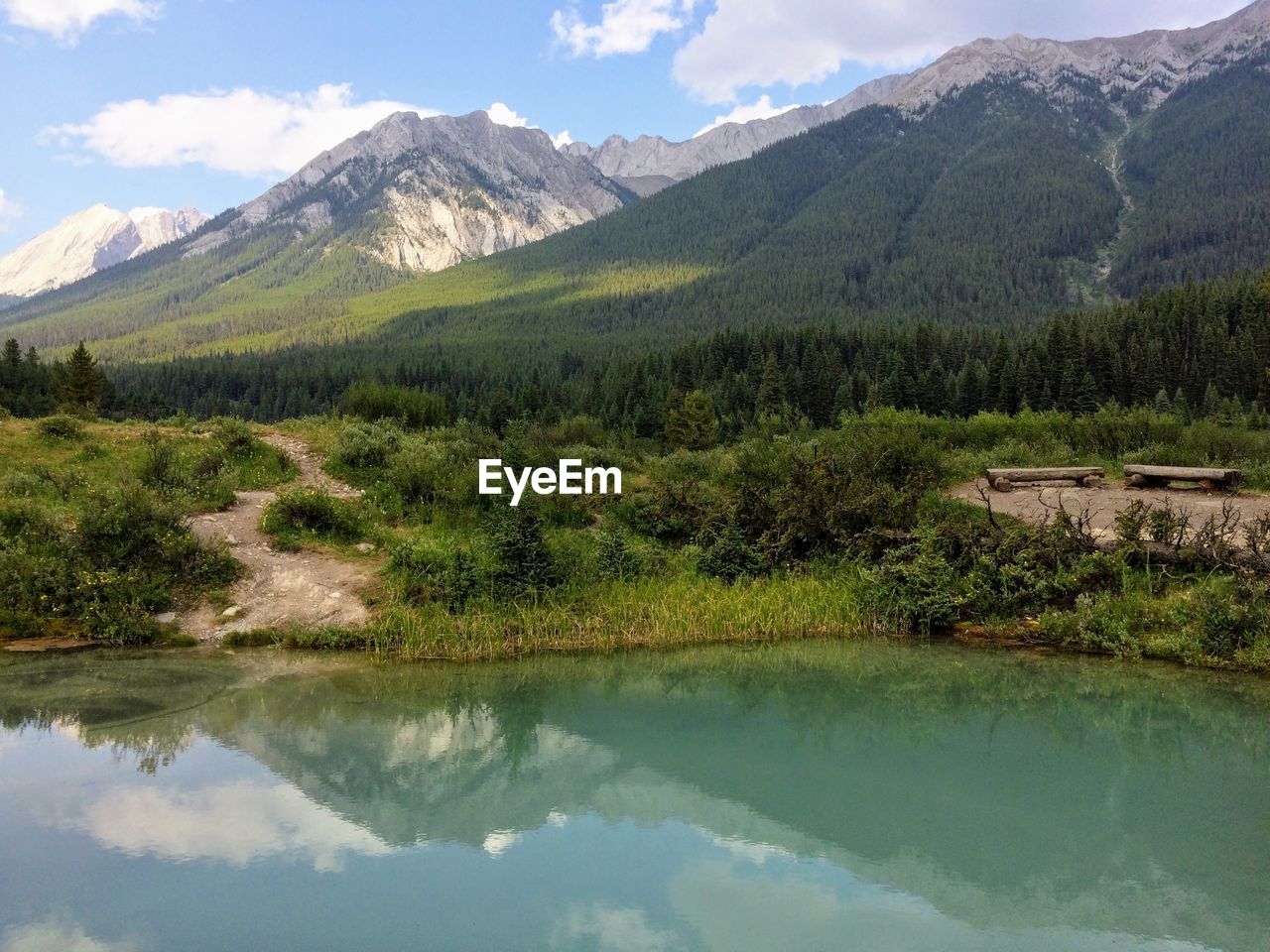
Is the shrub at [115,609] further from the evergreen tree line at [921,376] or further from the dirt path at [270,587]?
the evergreen tree line at [921,376]

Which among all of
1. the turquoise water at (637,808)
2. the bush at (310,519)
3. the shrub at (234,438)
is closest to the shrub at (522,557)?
the turquoise water at (637,808)

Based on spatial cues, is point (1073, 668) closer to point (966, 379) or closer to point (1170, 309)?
point (966, 379)

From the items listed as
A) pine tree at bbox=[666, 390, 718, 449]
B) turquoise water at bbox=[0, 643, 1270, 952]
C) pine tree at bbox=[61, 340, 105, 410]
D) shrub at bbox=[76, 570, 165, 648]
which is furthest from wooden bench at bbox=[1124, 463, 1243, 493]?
pine tree at bbox=[61, 340, 105, 410]

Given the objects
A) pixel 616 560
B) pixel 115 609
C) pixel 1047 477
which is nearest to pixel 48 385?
pixel 115 609

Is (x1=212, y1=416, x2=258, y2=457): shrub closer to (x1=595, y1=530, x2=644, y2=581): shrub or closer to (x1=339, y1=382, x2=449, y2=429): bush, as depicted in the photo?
(x1=595, y1=530, x2=644, y2=581): shrub

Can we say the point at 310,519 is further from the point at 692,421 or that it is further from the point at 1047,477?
the point at 692,421

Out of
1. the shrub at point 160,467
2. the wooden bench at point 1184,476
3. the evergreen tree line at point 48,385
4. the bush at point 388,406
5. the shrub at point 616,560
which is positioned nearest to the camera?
the shrub at point 616,560

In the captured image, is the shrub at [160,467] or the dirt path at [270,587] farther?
the shrub at [160,467]
